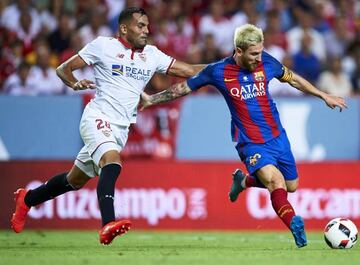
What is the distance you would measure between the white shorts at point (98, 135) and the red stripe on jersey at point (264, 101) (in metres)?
1.46

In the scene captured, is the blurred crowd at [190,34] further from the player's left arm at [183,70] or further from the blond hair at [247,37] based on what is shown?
the blond hair at [247,37]

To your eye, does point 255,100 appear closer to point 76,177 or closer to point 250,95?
point 250,95

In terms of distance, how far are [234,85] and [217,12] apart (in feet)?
27.3

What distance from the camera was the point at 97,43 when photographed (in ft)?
34.5

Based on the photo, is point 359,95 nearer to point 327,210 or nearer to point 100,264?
point 327,210

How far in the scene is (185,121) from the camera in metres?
15.9

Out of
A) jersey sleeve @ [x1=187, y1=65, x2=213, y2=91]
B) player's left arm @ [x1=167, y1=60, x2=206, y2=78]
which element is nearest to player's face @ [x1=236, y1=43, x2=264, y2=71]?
jersey sleeve @ [x1=187, y1=65, x2=213, y2=91]

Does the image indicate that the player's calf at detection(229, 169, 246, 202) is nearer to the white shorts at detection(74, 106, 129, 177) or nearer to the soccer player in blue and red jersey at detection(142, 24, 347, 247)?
the soccer player in blue and red jersey at detection(142, 24, 347, 247)

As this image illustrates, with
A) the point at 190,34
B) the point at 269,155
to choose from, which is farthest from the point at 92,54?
the point at 190,34

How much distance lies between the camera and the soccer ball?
9727 millimetres

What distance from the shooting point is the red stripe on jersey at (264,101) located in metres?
10.3

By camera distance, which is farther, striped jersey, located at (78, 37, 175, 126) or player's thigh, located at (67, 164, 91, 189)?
player's thigh, located at (67, 164, 91, 189)

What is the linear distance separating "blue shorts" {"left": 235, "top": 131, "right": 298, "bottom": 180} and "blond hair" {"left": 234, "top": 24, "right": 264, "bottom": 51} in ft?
3.39

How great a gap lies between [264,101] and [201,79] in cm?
71
